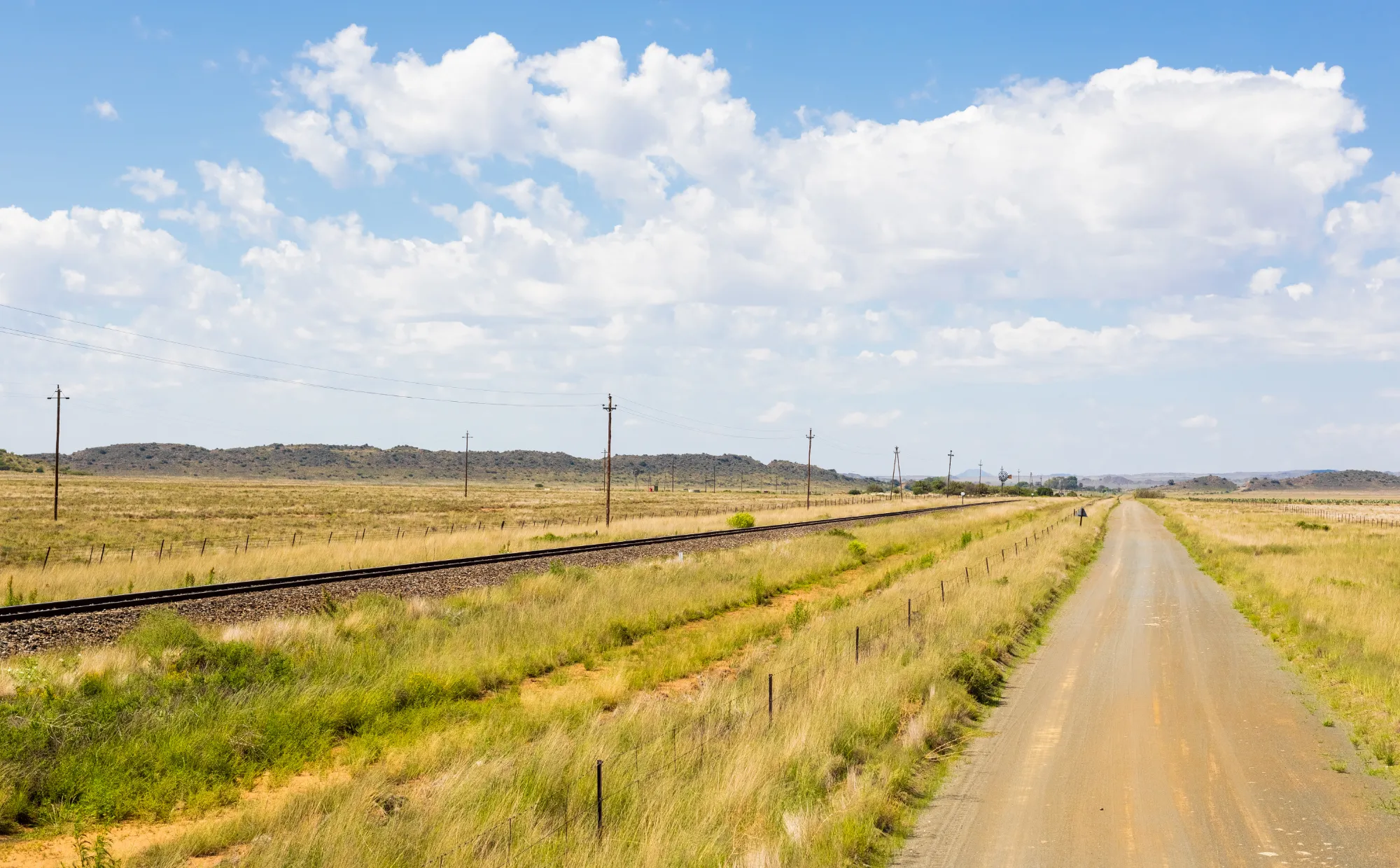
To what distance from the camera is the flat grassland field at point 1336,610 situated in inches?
530

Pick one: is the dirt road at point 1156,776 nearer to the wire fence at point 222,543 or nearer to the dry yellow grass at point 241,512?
the wire fence at point 222,543

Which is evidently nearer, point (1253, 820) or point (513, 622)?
point (1253, 820)

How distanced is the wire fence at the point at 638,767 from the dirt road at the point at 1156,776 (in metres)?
1.74

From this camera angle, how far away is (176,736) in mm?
11219

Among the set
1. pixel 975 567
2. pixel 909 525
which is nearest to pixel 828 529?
pixel 909 525

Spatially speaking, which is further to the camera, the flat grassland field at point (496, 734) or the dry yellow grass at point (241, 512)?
the dry yellow grass at point (241, 512)

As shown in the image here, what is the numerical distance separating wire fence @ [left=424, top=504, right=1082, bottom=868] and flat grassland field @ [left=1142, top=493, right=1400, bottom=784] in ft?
22.8

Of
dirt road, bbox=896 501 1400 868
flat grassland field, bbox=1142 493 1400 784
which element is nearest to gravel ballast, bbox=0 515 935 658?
dirt road, bbox=896 501 1400 868

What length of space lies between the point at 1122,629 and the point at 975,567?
11424 mm

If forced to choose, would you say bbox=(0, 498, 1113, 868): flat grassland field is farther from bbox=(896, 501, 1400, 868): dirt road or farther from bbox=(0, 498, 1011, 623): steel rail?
bbox=(0, 498, 1011, 623): steel rail

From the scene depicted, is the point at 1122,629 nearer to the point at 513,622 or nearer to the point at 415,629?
the point at 513,622

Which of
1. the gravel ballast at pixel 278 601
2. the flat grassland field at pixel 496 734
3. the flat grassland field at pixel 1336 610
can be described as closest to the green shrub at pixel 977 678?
the flat grassland field at pixel 496 734

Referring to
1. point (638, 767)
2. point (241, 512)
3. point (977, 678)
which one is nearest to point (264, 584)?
point (638, 767)

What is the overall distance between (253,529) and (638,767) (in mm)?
51049
